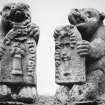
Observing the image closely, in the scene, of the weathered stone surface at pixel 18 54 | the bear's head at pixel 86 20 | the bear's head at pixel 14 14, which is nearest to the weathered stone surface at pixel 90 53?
the bear's head at pixel 86 20

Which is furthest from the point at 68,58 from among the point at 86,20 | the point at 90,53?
the point at 86,20

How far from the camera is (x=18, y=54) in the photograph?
7.61 meters

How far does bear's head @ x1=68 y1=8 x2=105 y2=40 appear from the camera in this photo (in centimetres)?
792

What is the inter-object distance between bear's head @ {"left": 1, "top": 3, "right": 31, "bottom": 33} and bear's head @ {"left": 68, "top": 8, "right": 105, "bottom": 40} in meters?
0.89

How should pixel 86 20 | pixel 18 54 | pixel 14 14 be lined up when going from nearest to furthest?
pixel 18 54 < pixel 14 14 < pixel 86 20

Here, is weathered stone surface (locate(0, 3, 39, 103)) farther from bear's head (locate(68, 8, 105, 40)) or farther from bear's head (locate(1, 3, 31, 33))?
bear's head (locate(68, 8, 105, 40))

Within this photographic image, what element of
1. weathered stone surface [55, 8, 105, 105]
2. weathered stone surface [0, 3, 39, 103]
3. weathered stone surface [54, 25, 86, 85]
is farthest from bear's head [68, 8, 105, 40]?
weathered stone surface [0, 3, 39, 103]

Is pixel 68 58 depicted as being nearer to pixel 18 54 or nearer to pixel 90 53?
pixel 90 53

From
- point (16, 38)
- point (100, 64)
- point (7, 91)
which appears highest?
point (16, 38)

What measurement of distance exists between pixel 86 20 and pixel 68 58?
89 cm

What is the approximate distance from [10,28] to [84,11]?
1564 millimetres

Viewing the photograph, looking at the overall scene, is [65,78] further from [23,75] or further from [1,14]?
[1,14]

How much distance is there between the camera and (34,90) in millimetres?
7570

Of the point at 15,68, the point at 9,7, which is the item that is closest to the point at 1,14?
the point at 9,7
